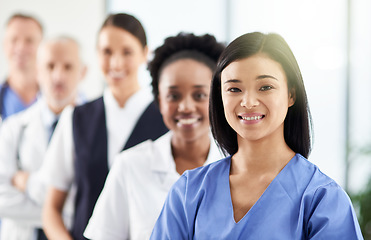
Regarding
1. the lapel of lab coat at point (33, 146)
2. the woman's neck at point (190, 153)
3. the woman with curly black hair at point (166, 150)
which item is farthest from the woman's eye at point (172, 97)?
the lapel of lab coat at point (33, 146)

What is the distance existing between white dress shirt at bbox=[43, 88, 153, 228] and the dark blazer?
0.03 m

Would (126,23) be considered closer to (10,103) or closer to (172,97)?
(172,97)

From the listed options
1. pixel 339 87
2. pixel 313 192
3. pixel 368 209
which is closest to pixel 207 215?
pixel 313 192

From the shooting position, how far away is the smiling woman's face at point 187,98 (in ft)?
4.04

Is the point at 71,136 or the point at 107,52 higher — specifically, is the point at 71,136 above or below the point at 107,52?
below

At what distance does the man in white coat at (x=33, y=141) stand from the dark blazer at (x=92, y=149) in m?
0.29

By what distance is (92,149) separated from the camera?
1530 millimetres

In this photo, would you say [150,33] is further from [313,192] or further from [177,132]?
[313,192]

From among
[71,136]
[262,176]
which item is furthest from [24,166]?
[262,176]

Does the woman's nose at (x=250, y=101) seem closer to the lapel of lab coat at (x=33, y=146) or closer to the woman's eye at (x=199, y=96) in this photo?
the woman's eye at (x=199, y=96)

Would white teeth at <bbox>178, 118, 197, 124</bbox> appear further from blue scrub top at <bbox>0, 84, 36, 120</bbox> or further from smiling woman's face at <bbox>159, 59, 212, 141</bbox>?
blue scrub top at <bbox>0, 84, 36, 120</bbox>

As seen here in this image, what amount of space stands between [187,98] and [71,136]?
52 cm

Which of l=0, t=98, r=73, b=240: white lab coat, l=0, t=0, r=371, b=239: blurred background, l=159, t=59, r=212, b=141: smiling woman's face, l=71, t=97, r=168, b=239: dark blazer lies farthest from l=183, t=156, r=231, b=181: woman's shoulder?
l=0, t=0, r=371, b=239: blurred background

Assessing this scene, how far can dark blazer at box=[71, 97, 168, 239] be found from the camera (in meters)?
1.50
